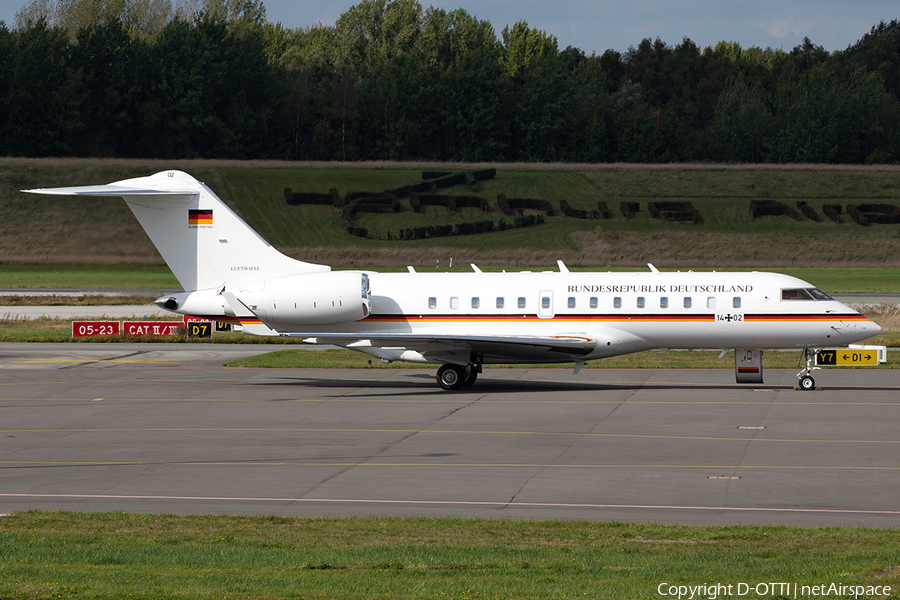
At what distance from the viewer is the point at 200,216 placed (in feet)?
101

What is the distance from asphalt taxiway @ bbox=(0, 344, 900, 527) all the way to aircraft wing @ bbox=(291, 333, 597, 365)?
1038mm

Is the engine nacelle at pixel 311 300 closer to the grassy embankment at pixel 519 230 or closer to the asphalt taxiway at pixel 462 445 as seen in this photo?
the asphalt taxiway at pixel 462 445

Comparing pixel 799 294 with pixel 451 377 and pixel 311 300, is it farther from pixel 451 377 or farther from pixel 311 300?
pixel 311 300

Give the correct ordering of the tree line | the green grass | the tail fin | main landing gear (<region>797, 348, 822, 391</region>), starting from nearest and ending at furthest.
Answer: the green grass
main landing gear (<region>797, 348, 822, 391</region>)
the tail fin
the tree line

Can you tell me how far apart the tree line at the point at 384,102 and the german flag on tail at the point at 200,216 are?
91.5 meters

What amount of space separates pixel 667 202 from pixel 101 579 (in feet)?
327

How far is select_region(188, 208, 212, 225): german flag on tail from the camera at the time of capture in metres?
30.7

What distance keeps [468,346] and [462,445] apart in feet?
25.1

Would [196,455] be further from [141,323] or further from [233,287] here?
[141,323]

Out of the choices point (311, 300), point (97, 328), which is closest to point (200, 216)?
point (311, 300)

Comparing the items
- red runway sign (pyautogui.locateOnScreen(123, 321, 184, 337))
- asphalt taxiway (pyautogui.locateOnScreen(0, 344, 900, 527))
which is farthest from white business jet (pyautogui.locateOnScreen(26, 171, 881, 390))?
red runway sign (pyautogui.locateOnScreen(123, 321, 184, 337))

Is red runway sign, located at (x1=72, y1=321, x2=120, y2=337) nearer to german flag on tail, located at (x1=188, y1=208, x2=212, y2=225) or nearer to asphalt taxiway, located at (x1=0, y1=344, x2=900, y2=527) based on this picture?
asphalt taxiway, located at (x1=0, y1=344, x2=900, y2=527)

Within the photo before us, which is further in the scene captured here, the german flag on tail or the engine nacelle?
the german flag on tail

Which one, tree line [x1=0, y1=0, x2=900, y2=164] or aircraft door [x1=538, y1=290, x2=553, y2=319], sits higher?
tree line [x1=0, y1=0, x2=900, y2=164]
